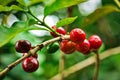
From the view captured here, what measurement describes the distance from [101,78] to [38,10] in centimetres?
143

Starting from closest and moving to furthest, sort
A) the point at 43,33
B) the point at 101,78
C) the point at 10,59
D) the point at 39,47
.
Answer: the point at 39,47, the point at 10,59, the point at 43,33, the point at 101,78

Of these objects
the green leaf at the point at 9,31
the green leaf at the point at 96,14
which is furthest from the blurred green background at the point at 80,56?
the green leaf at the point at 9,31

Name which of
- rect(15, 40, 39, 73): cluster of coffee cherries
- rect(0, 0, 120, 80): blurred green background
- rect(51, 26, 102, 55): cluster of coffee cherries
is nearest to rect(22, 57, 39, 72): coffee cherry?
rect(15, 40, 39, 73): cluster of coffee cherries

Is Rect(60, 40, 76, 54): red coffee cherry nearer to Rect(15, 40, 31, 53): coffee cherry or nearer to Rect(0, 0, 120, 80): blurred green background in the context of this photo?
Rect(15, 40, 31, 53): coffee cherry

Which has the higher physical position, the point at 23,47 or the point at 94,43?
the point at 23,47

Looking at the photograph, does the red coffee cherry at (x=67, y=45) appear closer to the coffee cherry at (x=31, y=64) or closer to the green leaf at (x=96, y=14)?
the coffee cherry at (x=31, y=64)

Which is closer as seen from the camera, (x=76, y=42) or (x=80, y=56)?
(x=76, y=42)

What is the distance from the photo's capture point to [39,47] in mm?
969

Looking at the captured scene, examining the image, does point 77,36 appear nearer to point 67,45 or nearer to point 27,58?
point 67,45

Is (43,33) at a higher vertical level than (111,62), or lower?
higher

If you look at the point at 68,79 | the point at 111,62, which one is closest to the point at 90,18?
the point at 68,79

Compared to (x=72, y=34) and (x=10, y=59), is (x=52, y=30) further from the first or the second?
(x=10, y=59)

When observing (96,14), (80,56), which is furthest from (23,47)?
(80,56)

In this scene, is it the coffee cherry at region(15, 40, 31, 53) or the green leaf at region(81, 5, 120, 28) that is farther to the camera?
the green leaf at region(81, 5, 120, 28)
